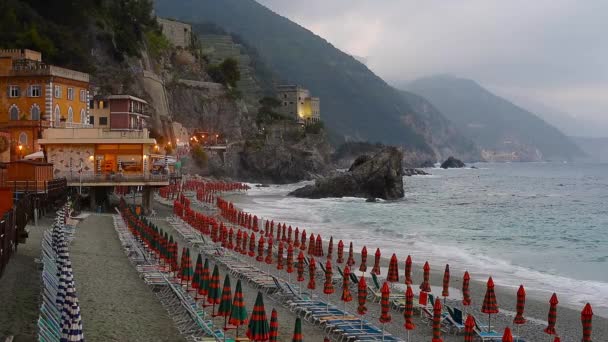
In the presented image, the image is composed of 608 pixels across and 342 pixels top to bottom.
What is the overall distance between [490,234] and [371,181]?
98.6 feet

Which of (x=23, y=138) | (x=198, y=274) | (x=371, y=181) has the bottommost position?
(x=198, y=274)

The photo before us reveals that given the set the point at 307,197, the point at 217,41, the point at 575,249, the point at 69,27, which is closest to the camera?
the point at 575,249

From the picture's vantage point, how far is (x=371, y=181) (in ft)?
241

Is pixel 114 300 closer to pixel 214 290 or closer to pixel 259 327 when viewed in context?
pixel 214 290

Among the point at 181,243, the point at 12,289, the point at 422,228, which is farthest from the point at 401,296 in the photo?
the point at 422,228

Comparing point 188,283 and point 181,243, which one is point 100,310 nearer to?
point 188,283

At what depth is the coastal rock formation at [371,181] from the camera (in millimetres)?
73250

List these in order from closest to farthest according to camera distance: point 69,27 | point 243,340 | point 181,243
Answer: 1. point 243,340
2. point 181,243
3. point 69,27

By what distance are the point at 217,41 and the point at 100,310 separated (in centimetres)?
17476

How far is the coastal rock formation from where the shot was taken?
7325 centimetres

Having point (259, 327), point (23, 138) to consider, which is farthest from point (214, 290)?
point (23, 138)

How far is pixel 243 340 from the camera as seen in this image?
13648 millimetres

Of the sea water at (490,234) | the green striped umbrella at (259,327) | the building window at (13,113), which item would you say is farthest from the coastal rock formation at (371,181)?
the green striped umbrella at (259,327)

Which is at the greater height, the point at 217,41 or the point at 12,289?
the point at 217,41
